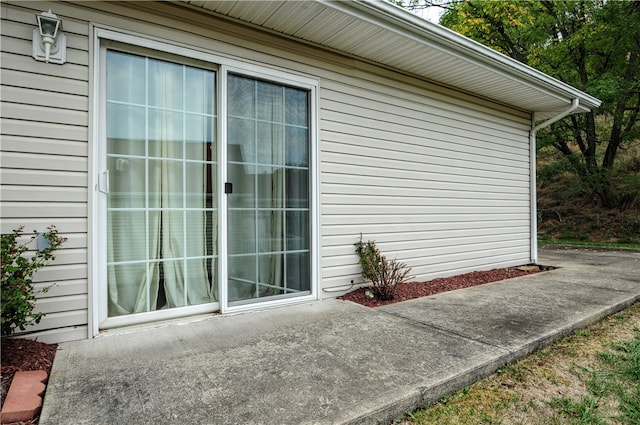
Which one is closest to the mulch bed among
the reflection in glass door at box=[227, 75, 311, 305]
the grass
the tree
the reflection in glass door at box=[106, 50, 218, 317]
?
the reflection in glass door at box=[106, 50, 218, 317]

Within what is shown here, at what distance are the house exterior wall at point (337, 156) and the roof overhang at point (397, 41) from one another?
0.13 m

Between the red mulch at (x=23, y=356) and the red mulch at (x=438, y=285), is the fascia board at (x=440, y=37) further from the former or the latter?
the red mulch at (x=23, y=356)

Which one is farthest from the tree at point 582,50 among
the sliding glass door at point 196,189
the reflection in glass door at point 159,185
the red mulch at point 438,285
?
the reflection in glass door at point 159,185

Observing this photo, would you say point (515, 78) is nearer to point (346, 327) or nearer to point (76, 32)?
point (346, 327)

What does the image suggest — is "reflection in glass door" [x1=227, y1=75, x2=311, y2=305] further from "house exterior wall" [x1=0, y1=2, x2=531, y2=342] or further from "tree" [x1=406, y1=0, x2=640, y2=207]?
"tree" [x1=406, y1=0, x2=640, y2=207]

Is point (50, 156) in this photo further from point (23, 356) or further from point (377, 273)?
point (377, 273)

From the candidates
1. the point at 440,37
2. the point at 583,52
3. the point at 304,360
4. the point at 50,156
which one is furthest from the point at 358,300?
the point at 583,52

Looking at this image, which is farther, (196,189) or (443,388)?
(196,189)

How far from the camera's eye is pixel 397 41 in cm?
348

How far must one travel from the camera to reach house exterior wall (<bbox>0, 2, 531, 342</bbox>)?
2.35 metres

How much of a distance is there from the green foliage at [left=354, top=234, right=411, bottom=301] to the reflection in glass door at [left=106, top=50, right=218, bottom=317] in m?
1.48

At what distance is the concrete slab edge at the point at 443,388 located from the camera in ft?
5.29

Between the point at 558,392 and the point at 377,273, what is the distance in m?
1.87

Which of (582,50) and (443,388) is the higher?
(582,50)
